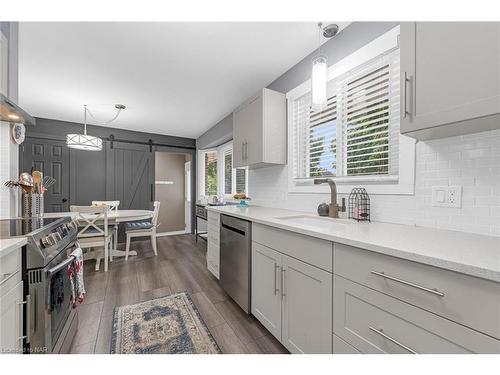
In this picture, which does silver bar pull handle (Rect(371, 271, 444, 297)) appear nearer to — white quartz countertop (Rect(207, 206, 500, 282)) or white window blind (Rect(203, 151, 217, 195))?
white quartz countertop (Rect(207, 206, 500, 282))

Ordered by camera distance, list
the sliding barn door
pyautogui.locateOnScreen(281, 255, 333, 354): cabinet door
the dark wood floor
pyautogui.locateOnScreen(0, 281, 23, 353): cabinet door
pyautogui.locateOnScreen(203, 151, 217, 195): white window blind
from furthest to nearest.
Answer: pyautogui.locateOnScreen(203, 151, 217, 195): white window blind < the sliding barn door < the dark wood floor < pyautogui.locateOnScreen(281, 255, 333, 354): cabinet door < pyautogui.locateOnScreen(0, 281, 23, 353): cabinet door

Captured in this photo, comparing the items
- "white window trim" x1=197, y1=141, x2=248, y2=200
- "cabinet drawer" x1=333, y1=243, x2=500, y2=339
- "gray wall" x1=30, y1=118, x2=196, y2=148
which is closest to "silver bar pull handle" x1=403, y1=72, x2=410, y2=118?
"cabinet drawer" x1=333, y1=243, x2=500, y2=339

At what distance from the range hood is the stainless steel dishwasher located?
6.02 feet

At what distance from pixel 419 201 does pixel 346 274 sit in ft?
2.46

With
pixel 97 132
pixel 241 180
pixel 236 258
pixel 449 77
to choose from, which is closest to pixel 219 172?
pixel 241 180

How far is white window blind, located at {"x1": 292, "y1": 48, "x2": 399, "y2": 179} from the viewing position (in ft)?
4.86

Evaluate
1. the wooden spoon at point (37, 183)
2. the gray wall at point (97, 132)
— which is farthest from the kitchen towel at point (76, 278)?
the gray wall at point (97, 132)

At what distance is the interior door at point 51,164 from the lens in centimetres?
390

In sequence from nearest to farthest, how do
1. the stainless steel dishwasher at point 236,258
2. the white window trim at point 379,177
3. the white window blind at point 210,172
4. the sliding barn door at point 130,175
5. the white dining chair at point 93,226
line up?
the white window trim at point 379,177 < the stainless steel dishwasher at point 236,258 < the white dining chair at point 93,226 < the sliding barn door at point 130,175 < the white window blind at point 210,172

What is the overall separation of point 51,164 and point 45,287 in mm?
4189

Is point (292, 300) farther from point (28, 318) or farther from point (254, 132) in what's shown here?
point (254, 132)

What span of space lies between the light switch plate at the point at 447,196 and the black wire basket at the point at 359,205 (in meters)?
0.39

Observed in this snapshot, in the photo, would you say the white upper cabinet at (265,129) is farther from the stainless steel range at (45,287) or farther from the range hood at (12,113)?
the range hood at (12,113)

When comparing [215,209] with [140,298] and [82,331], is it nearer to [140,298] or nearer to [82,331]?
[140,298]
